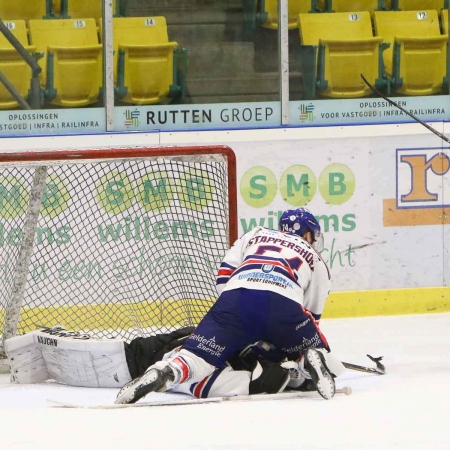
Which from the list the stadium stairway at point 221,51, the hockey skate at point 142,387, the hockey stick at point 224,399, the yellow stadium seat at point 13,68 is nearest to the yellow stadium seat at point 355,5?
the stadium stairway at point 221,51

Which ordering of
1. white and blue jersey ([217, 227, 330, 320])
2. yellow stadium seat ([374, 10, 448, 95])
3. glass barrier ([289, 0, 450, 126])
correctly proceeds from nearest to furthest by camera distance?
white and blue jersey ([217, 227, 330, 320])
glass barrier ([289, 0, 450, 126])
yellow stadium seat ([374, 10, 448, 95])

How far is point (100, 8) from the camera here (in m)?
7.13

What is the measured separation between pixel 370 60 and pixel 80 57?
5.91 ft

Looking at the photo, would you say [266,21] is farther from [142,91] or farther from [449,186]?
[449,186]

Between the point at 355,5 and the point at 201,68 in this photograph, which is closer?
the point at 201,68

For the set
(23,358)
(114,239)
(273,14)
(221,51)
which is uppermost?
(273,14)

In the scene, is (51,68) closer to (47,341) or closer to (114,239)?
(114,239)

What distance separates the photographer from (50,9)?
7.25 metres

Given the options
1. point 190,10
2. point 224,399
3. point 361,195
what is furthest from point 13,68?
A: point 224,399

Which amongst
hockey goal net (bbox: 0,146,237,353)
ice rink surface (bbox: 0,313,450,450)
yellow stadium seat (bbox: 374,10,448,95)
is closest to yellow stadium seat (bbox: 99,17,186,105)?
hockey goal net (bbox: 0,146,237,353)

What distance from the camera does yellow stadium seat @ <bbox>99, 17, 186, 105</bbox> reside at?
283 inches

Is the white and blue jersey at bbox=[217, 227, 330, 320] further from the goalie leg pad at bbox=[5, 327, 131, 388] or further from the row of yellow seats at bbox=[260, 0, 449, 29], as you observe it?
the row of yellow seats at bbox=[260, 0, 449, 29]

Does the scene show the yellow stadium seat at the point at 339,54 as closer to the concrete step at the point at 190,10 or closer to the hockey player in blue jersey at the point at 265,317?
the concrete step at the point at 190,10

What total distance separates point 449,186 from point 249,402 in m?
3.11
